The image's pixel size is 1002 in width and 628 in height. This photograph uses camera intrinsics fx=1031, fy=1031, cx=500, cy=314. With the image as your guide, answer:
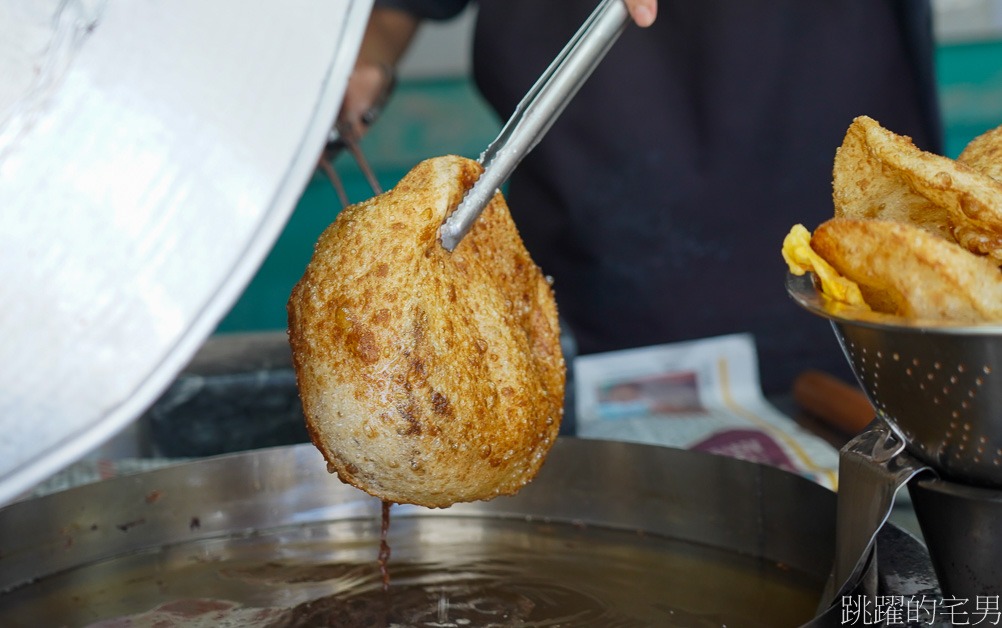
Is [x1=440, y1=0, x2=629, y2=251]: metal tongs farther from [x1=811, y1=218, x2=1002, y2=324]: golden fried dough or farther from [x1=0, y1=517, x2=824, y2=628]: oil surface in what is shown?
[x1=0, y1=517, x2=824, y2=628]: oil surface

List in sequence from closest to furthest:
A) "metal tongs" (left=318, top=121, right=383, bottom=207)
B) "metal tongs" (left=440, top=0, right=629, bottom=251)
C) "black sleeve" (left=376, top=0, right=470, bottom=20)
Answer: "metal tongs" (left=440, top=0, right=629, bottom=251), "metal tongs" (left=318, top=121, right=383, bottom=207), "black sleeve" (left=376, top=0, right=470, bottom=20)

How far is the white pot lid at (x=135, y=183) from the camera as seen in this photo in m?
0.45

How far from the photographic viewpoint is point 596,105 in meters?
1.94

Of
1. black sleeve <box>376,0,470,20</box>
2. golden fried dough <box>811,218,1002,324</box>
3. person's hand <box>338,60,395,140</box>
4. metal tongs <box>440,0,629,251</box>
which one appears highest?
black sleeve <box>376,0,470,20</box>

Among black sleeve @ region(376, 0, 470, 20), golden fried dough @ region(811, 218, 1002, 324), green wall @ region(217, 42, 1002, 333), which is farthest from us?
green wall @ region(217, 42, 1002, 333)

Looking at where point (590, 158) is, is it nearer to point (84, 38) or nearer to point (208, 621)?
point (208, 621)

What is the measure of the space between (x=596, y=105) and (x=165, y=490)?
1.17m

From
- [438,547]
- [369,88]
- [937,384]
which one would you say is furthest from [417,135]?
[937,384]

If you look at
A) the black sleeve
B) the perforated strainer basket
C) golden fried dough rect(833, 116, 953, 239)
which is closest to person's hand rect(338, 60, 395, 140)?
the black sleeve

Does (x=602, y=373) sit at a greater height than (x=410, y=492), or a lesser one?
greater

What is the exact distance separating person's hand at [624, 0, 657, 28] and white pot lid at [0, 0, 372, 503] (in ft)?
0.91

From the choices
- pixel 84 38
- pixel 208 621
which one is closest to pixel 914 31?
pixel 208 621

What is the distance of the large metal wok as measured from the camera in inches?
35.5

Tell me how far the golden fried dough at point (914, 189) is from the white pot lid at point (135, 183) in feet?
1.27
